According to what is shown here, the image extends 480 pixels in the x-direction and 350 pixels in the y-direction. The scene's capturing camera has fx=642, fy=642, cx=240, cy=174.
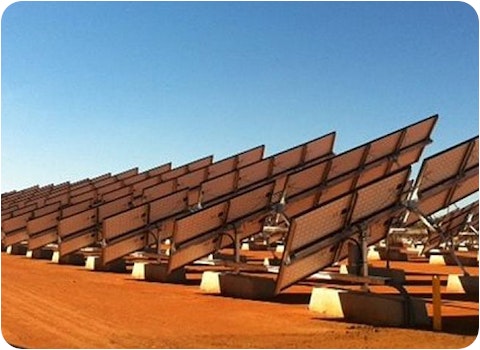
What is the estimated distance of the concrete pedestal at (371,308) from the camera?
1287cm

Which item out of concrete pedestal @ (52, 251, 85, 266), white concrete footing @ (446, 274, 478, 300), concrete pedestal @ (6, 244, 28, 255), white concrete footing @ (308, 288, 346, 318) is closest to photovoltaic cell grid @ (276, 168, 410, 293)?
white concrete footing @ (308, 288, 346, 318)

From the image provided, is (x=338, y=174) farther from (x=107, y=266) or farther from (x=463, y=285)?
(x=107, y=266)

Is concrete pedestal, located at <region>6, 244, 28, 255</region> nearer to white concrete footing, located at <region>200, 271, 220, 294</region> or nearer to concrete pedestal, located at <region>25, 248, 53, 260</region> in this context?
concrete pedestal, located at <region>25, 248, 53, 260</region>

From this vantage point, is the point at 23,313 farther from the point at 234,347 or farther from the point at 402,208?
the point at 402,208

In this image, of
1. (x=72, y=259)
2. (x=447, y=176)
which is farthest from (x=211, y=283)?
(x=72, y=259)

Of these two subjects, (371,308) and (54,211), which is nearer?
(371,308)

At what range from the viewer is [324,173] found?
2314 centimetres

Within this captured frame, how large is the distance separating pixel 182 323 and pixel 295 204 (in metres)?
9.09

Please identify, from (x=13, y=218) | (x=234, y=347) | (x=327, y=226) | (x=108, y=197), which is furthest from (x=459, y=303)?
(x=13, y=218)

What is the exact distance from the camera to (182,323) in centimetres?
1330

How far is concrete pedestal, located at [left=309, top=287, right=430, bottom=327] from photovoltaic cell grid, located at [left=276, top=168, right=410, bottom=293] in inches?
33.9

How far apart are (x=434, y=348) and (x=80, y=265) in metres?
24.7

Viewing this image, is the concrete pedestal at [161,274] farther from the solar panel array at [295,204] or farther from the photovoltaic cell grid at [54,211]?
the photovoltaic cell grid at [54,211]

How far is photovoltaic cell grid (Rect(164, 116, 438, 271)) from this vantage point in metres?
19.9
